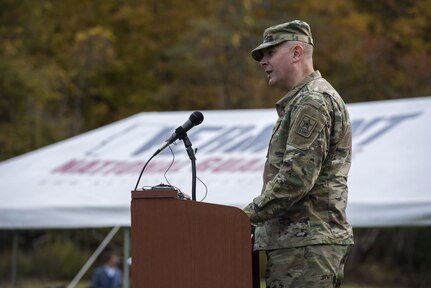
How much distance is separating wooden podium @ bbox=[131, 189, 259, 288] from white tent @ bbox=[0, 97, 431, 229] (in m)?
4.97

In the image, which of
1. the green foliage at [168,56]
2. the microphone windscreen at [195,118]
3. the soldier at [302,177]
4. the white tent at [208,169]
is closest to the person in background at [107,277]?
the white tent at [208,169]

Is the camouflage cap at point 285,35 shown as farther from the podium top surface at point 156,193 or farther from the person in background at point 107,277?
the person in background at point 107,277

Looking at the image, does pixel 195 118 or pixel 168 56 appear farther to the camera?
pixel 168 56

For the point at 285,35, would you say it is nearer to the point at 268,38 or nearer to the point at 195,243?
the point at 268,38

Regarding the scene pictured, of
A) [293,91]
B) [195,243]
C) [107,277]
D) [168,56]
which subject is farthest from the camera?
[168,56]

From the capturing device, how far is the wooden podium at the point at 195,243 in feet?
14.5

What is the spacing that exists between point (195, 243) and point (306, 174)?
0.57 metres

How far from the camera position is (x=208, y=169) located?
36.0 ft

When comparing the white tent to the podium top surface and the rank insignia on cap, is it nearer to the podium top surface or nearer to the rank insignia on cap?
the rank insignia on cap

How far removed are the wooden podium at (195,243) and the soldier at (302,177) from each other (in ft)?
0.59

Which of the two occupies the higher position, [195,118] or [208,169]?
[208,169]

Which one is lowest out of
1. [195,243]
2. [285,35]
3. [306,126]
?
[195,243]

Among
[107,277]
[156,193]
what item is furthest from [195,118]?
[107,277]

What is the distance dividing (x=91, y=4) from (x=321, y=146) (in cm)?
2660
